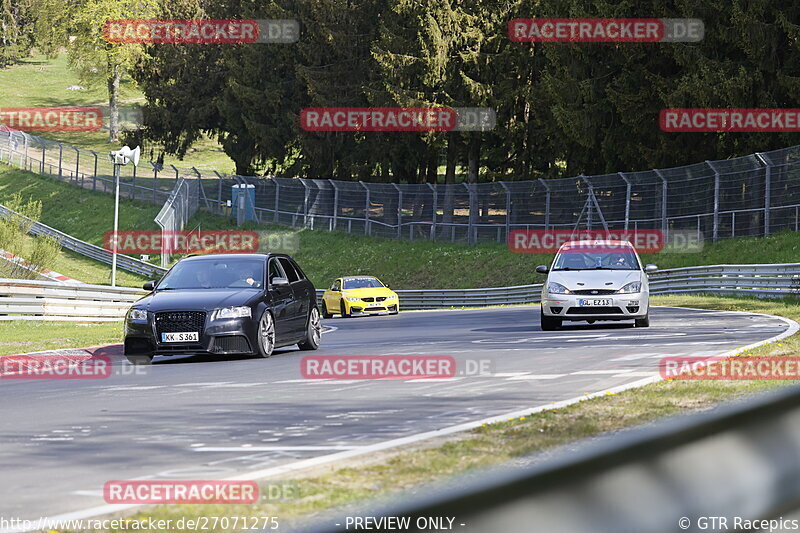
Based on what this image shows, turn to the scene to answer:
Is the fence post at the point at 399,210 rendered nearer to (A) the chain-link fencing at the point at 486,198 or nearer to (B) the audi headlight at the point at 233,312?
(A) the chain-link fencing at the point at 486,198

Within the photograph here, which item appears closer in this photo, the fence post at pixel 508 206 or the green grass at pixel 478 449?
the green grass at pixel 478 449

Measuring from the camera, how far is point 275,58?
68.3 metres

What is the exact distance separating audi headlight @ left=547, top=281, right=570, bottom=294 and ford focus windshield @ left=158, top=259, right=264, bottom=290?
5.86 m

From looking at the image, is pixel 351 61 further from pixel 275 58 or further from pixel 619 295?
pixel 619 295

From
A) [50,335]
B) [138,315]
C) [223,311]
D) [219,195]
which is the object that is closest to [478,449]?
[223,311]

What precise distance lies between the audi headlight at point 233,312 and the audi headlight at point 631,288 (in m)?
7.42

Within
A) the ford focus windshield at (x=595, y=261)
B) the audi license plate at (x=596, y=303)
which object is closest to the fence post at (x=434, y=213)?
the ford focus windshield at (x=595, y=261)

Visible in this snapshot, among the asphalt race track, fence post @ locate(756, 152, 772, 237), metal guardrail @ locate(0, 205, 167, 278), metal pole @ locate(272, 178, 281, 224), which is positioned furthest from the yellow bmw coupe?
metal pole @ locate(272, 178, 281, 224)

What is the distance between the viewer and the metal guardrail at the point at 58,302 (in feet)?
88.5

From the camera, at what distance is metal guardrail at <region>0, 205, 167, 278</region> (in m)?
56.0

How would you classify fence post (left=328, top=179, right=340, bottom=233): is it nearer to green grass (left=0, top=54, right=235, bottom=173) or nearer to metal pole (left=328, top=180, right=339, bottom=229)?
metal pole (left=328, top=180, right=339, bottom=229)

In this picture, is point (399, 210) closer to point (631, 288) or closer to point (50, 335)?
point (50, 335)

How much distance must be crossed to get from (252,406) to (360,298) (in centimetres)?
2837

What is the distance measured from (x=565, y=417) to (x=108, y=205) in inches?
2498
